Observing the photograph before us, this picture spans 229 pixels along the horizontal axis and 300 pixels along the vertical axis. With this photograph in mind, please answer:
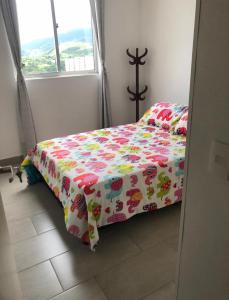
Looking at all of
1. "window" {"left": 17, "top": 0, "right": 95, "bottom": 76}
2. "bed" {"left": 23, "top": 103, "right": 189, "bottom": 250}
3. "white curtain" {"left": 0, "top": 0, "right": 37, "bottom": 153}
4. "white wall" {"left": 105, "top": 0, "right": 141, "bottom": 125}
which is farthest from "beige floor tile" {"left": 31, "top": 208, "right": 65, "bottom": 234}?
"white wall" {"left": 105, "top": 0, "right": 141, "bottom": 125}

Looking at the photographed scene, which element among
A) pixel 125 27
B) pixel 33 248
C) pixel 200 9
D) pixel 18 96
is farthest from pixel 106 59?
pixel 200 9

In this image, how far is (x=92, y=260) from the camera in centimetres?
174

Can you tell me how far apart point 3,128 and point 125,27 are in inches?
91.3

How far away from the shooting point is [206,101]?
719 millimetres

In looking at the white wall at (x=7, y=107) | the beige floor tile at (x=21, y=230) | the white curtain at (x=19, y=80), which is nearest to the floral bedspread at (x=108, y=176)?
the beige floor tile at (x=21, y=230)

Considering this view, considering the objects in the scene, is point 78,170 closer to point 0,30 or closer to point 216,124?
point 216,124

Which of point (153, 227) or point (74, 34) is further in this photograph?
point (74, 34)

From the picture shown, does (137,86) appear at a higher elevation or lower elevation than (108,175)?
higher

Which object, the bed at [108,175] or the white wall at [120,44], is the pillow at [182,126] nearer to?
the bed at [108,175]

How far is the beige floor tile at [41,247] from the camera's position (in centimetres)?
176

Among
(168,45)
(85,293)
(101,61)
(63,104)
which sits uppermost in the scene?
(168,45)

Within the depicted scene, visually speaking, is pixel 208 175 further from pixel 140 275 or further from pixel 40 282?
pixel 40 282

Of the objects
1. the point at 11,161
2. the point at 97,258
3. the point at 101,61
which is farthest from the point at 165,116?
the point at 11,161

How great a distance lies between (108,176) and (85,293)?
786mm
